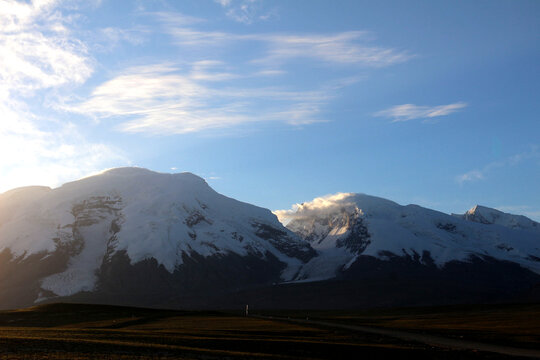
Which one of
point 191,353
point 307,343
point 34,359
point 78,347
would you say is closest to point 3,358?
point 34,359

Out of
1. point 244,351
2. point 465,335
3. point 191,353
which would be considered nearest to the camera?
point 191,353

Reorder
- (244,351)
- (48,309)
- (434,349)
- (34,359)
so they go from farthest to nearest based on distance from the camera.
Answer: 1. (48,309)
2. (434,349)
3. (244,351)
4. (34,359)

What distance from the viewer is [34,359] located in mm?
36562

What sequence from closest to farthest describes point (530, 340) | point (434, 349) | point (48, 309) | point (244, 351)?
point (244, 351), point (434, 349), point (530, 340), point (48, 309)

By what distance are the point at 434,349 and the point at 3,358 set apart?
39164mm

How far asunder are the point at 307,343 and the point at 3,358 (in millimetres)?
28804

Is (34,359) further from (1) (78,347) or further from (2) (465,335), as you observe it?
(2) (465,335)

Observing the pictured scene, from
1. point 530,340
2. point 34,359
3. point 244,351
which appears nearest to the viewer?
point 34,359

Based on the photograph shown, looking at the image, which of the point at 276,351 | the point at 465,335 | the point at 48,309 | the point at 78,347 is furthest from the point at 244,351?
the point at 48,309

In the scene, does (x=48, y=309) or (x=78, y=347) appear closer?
(x=78, y=347)

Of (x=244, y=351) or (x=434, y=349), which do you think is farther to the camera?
(x=434, y=349)

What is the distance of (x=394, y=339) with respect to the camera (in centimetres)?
6338

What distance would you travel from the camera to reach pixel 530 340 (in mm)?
61469

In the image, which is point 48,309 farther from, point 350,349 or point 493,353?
point 493,353
